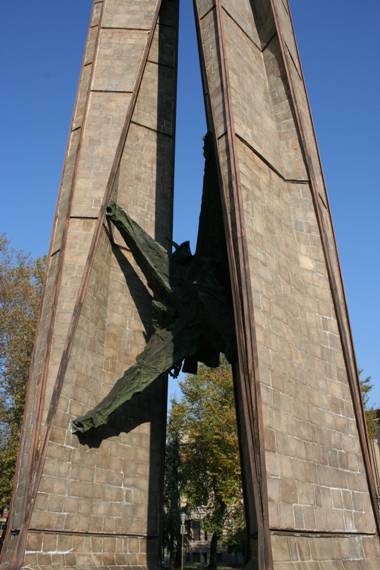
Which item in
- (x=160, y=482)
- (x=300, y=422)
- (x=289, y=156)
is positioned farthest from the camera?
A: (x=160, y=482)

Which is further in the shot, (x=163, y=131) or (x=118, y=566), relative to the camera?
(x=163, y=131)

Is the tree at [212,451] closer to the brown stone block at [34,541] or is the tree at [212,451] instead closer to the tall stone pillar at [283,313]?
the tall stone pillar at [283,313]

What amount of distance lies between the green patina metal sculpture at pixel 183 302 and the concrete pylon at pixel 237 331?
47cm

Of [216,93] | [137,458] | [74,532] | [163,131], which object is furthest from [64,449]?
[163,131]

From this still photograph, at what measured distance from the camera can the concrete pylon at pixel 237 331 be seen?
538 cm

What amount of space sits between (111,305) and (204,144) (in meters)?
2.92

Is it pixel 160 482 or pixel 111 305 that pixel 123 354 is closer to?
pixel 111 305

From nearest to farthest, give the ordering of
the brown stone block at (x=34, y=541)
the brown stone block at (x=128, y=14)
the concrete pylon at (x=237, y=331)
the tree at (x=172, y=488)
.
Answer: the concrete pylon at (x=237, y=331)
the brown stone block at (x=34, y=541)
the brown stone block at (x=128, y=14)
the tree at (x=172, y=488)

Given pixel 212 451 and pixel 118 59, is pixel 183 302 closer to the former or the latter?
pixel 118 59

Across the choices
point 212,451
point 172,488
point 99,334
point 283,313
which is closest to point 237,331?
point 283,313

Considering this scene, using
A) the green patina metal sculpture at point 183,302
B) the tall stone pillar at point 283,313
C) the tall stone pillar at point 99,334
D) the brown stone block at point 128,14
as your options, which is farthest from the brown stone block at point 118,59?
the green patina metal sculpture at point 183,302

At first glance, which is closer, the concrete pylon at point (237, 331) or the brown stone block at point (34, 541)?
the concrete pylon at point (237, 331)

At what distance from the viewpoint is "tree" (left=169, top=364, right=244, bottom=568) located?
59.9 ft

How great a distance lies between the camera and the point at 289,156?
786cm
